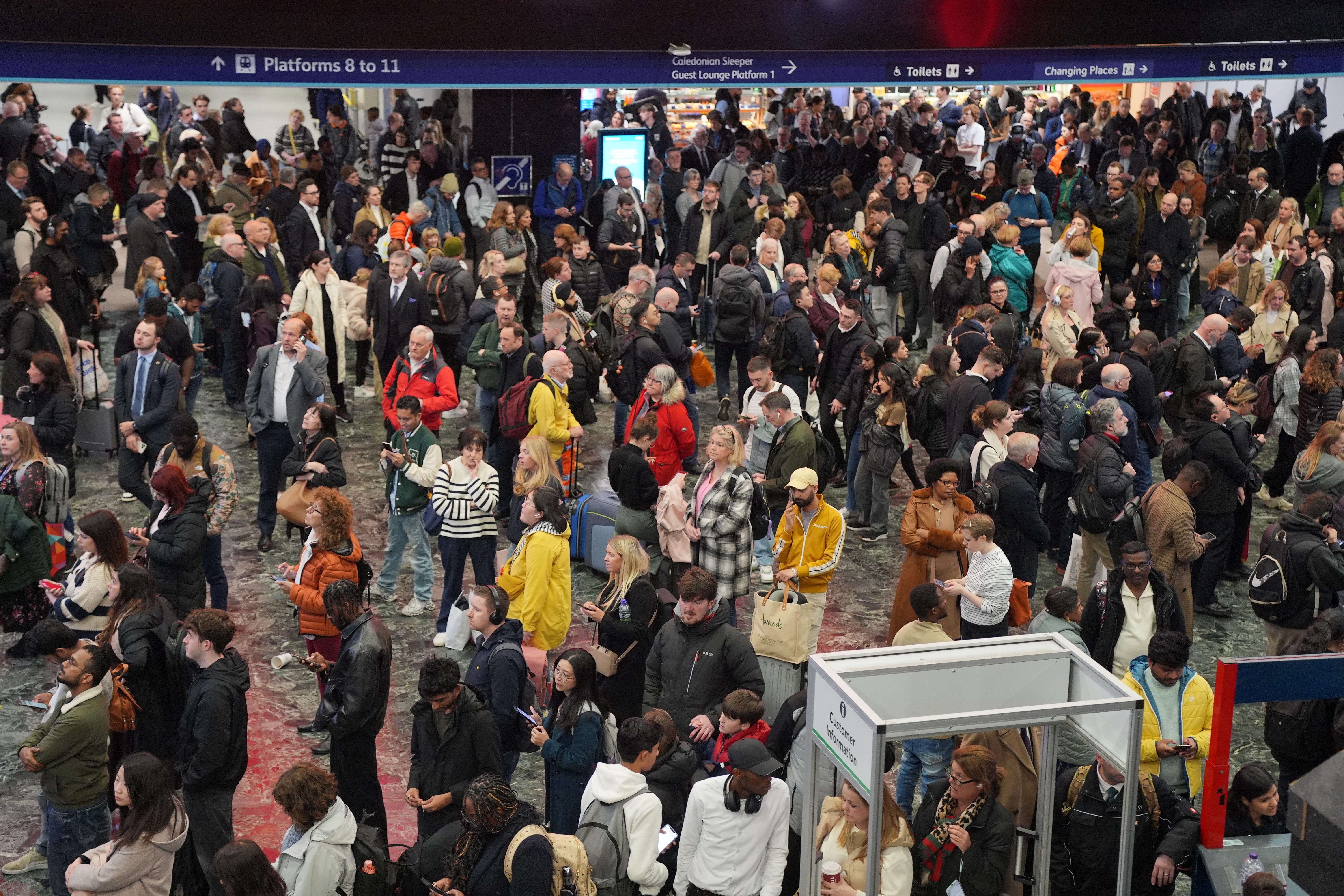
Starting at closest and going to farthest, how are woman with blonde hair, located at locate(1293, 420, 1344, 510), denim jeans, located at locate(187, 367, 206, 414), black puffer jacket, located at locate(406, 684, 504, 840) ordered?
black puffer jacket, located at locate(406, 684, 504, 840) < woman with blonde hair, located at locate(1293, 420, 1344, 510) < denim jeans, located at locate(187, 367, 206, 414)

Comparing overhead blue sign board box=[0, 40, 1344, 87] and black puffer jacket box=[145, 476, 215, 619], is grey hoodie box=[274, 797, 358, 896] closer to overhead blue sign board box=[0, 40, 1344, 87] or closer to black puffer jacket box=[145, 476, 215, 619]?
black puffer jacket box=[145, 476, 215, 619]

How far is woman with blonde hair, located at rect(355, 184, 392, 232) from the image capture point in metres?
15.4

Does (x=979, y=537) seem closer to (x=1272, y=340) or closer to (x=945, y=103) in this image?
(x=1272, y=340)

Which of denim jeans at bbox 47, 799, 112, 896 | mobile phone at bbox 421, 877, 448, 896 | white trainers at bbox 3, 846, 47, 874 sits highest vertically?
mobile phone at bbox 421, 877, 448, 896

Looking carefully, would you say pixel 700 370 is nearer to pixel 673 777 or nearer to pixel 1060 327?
pixel 1060 327

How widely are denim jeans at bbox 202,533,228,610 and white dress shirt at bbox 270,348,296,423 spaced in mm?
1236

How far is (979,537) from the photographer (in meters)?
8.10

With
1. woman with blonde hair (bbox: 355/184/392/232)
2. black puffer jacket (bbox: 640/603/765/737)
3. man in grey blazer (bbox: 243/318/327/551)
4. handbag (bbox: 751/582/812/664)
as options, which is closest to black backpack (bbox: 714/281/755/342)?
man in grey blazer (bbox: 243/318/327/551)

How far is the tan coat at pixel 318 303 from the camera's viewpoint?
42.0 feet

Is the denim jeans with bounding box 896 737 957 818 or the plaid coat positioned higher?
the plaid coat

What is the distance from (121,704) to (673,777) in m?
2.87

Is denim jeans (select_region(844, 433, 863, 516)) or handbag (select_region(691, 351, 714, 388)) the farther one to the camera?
handbag (select_region(691, 351, 714, 388))

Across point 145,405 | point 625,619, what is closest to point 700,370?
point 145,405

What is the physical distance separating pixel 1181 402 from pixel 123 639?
27.7ft
